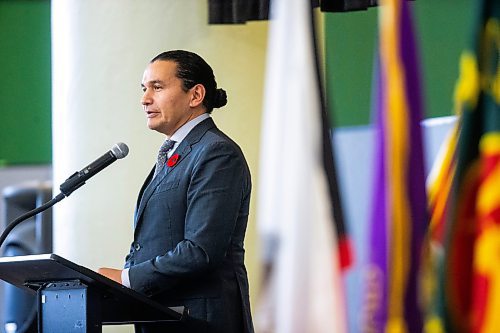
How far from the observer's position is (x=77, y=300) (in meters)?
3.04

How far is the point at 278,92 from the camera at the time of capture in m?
2.04

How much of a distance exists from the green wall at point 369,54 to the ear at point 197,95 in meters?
1.09

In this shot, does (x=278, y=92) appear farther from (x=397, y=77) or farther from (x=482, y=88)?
(x=482, y=88)

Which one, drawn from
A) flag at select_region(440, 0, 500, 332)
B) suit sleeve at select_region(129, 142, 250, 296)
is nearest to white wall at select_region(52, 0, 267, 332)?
suit sleeve at select_region(129, 142, 250, 296)

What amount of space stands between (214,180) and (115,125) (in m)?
1.57

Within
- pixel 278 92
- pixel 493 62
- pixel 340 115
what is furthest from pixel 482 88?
pixel 340 115

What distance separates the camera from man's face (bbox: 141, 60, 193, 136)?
3.44 metres

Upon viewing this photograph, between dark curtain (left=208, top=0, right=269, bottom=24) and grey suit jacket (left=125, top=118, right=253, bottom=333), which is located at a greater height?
dark curtain (left=208, top=0, right=269, bottom=24)

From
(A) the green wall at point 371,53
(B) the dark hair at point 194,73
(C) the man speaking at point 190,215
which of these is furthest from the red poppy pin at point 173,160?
(A) the green wall at point 371,53

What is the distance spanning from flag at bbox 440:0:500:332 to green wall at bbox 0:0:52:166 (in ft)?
16.5

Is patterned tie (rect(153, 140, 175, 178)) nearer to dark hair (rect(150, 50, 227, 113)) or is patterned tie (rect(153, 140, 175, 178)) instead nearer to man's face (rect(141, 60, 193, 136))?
man's face (rect(141, 60, 193, 136))

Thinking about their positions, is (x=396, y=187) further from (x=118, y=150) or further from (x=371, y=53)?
(x=371, y=53)

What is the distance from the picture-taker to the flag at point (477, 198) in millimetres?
1876

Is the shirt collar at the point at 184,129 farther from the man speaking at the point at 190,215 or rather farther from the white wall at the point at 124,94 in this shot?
the white wall at the point at 124,94
